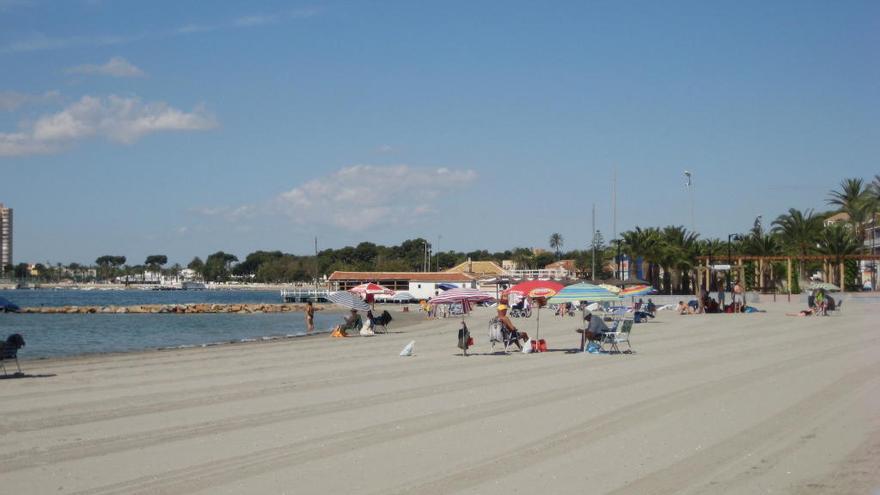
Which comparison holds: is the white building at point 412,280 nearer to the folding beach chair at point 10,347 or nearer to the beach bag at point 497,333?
the beach bag at point 497,333

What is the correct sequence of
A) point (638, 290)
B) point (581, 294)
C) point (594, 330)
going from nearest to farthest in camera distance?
point (581, 294) → point (594, 330) → point (638, 290)

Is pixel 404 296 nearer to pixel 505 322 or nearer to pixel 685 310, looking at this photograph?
pixel 685 310

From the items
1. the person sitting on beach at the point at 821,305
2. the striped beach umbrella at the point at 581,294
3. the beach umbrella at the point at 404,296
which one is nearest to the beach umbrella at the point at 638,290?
the person sitting on beach at the point at 821,305

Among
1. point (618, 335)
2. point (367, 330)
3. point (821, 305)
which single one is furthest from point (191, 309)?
point (618, 335)

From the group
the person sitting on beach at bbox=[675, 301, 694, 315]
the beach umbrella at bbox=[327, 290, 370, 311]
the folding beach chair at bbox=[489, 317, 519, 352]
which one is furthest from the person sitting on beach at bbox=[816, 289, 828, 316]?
the folding beach chair at bbox=[489, 317, 519, 352]

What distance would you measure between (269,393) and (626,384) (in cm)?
605

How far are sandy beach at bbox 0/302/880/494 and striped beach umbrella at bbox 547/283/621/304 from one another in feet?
4.56

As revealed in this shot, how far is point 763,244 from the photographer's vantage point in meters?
73.4

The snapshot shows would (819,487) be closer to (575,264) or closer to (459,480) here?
(459,480)

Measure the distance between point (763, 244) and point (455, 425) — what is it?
216ft

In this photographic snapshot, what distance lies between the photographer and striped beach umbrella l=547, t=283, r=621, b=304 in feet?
72.0

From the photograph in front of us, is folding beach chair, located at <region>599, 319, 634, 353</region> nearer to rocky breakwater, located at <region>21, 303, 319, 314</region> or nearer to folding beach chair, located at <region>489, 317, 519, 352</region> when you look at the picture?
folding beach chair, located at <region>489, 317, 519, 352</region>

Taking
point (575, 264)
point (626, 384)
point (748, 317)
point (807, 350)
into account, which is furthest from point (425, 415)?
point (575, 264)

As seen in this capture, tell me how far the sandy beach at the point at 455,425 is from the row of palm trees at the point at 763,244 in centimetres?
5127
